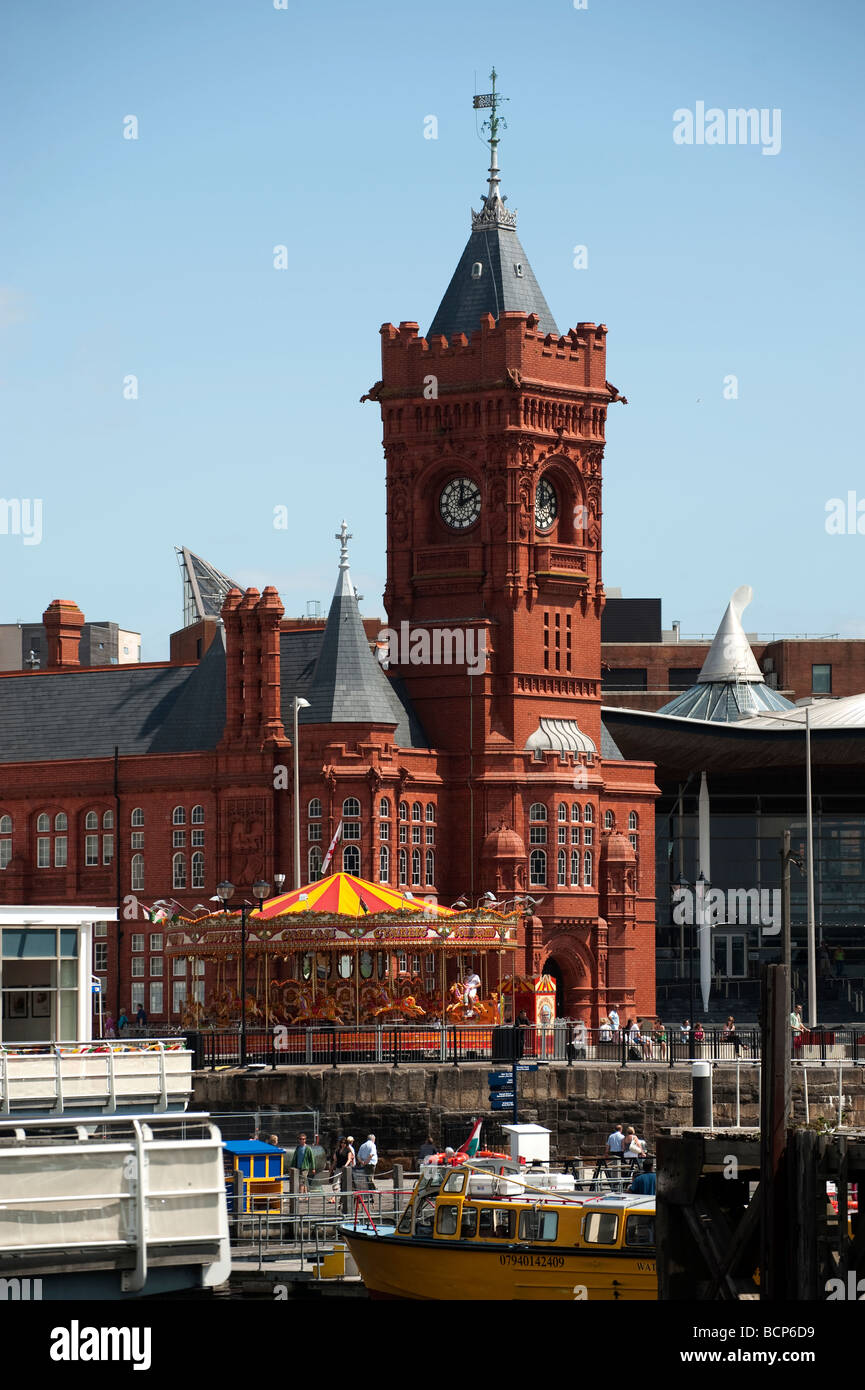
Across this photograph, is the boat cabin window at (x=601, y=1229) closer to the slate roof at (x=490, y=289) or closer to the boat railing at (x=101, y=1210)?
the boat railing at (x=101, y=1210)

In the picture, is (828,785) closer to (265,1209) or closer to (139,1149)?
(265,1209)

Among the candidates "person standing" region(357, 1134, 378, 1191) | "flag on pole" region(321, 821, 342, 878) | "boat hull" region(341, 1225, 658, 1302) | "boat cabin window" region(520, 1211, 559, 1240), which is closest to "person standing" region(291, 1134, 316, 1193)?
"person standing" region(357, 1134, 378, 1191)

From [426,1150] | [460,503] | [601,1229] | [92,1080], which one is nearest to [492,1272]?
[601,1229]

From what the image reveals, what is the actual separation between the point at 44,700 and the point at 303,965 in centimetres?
2852

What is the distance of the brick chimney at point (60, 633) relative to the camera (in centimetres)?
10738

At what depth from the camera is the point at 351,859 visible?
293 feet

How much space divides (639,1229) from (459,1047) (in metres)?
29.8

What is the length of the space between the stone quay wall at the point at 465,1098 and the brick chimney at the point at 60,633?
41.5 meters

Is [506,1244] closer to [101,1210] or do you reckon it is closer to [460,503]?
[101,1210]

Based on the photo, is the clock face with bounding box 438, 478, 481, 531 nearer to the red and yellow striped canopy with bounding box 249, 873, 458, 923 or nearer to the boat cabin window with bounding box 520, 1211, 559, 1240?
the red and yellow striped canopy with bounding box 249, 873, 458, 923

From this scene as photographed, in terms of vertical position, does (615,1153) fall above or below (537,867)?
below

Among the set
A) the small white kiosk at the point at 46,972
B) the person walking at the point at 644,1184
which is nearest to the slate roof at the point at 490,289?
the small white kiosk at the point at 46,972
